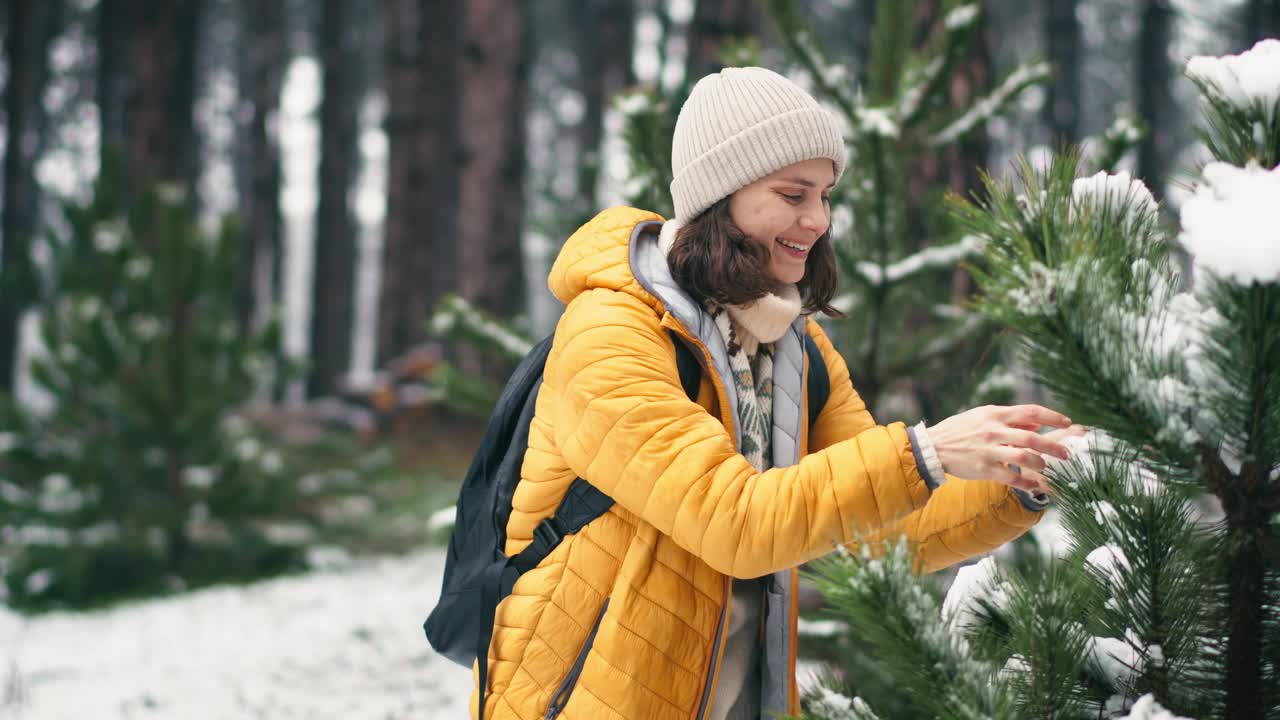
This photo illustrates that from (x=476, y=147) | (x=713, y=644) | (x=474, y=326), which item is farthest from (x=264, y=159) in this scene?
(x=713, y=644)

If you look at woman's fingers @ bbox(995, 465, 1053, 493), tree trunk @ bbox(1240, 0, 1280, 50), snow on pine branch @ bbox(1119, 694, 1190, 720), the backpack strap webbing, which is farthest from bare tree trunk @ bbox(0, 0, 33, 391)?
tree trunk @ bbox(1240, 0, 1280, 50)

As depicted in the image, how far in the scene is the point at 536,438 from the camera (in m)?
1.87

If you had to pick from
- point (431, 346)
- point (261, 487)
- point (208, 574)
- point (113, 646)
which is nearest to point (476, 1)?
point (431, 346)

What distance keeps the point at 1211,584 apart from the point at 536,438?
1057 mm

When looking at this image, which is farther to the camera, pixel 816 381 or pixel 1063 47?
pixel 1063 47

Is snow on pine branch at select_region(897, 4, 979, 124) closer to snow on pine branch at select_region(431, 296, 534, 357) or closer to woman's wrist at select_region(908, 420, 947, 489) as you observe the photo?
snow on pine branch at select_region(431, 296, 534, 357)

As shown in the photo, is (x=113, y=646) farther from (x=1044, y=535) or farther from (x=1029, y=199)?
(x=1029, y=199)

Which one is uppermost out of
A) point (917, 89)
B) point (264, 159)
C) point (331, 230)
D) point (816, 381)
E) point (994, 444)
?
point (917, 89)

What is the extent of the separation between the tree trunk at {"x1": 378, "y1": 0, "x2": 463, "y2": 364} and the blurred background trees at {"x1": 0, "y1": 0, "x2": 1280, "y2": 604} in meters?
0.03

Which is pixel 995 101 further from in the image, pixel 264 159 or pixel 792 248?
pixel 264 159

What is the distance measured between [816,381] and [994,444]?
63cm

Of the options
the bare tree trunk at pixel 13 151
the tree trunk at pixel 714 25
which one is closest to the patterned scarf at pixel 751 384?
the tree trunk at pixel 714 25

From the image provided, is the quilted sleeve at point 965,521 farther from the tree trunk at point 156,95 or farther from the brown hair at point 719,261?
the tree trunk at point 156,95

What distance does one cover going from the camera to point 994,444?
1439 millimetres
